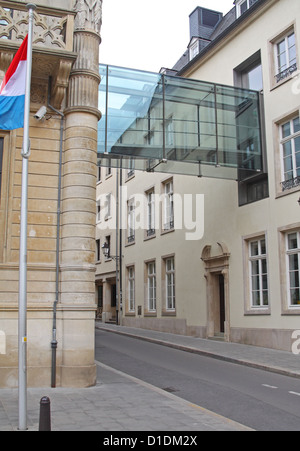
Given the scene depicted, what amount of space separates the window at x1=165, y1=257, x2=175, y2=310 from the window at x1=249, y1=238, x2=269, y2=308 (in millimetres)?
6467

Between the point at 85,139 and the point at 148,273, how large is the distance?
16.6 metres

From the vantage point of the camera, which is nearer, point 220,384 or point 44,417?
point 44,417

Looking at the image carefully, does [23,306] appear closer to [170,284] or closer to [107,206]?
[170,284]

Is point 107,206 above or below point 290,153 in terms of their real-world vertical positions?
above

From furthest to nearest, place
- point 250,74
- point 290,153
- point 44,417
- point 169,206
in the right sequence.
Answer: point 169,206
point 250,74
point 290,153
point 44,417

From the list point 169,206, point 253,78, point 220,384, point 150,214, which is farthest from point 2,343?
point 150,214

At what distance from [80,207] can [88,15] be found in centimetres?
431

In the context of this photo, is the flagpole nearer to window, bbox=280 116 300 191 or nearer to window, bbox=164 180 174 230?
window, bbox=280 116 300 191

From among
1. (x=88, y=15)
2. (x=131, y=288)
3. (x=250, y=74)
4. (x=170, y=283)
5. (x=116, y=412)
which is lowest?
(x=116, y=412)

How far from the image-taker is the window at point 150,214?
84.0 ft

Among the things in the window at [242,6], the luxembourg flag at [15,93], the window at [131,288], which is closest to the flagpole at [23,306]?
the luxembourg flag at [15,93]

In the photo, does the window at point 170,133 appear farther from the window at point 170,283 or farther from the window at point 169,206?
the window at point 170,283

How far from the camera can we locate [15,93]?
25.4 feet

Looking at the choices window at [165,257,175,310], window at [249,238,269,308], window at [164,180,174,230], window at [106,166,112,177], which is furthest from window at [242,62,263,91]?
window at [106,166,112,177]
